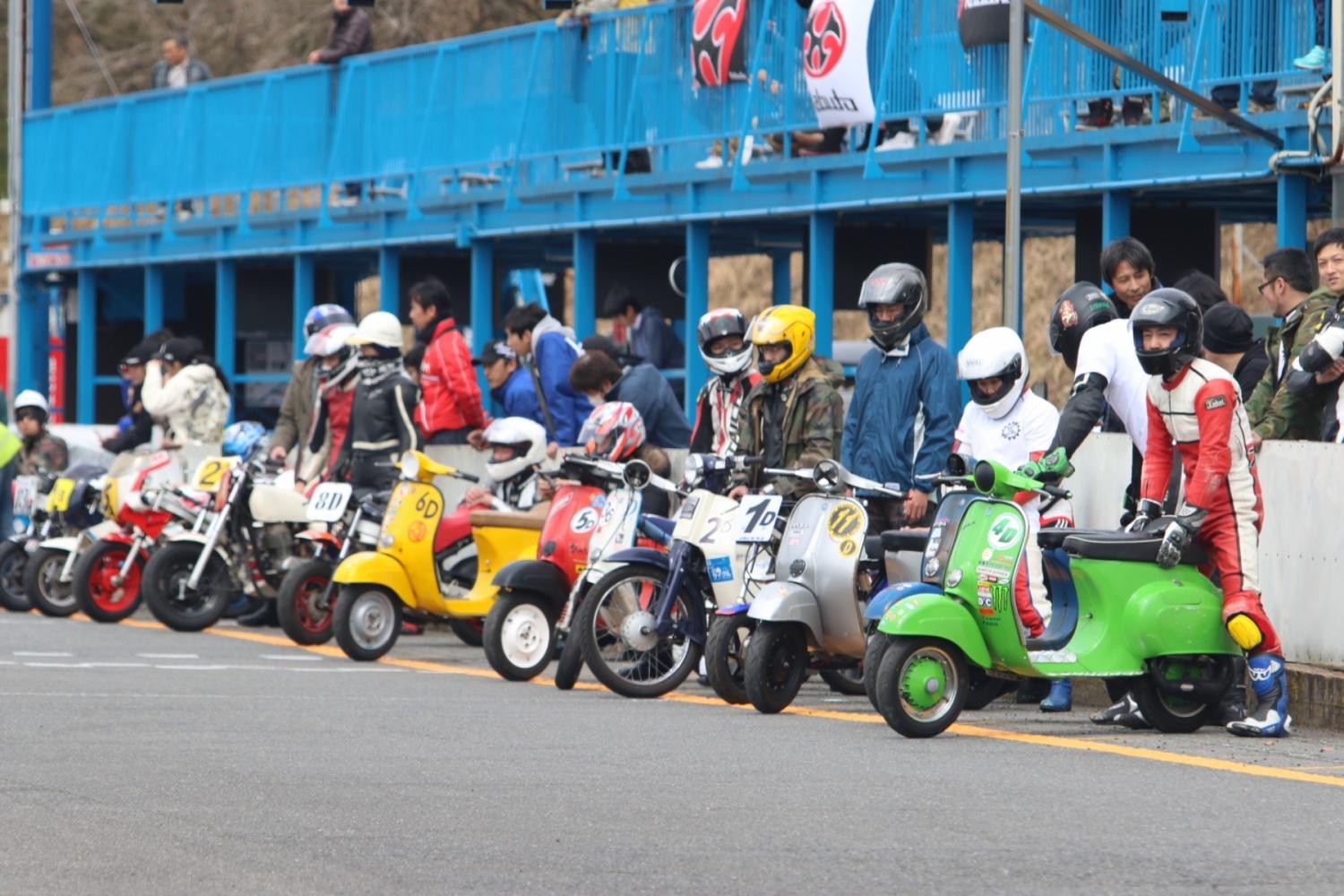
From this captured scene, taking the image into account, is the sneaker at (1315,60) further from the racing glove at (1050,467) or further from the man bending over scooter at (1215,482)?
the racing glove at (1050,467)

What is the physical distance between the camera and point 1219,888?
6766mm

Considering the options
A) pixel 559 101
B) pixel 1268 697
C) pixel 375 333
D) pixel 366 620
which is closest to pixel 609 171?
pixel 559 101

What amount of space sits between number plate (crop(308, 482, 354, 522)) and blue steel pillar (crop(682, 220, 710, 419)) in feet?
16.3

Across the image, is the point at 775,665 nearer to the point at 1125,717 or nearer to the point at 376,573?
the point at 1125,717

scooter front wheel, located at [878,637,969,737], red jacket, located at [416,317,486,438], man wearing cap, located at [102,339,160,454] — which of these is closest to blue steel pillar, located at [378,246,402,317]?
man wearing cap, located at [102,339,160,454]

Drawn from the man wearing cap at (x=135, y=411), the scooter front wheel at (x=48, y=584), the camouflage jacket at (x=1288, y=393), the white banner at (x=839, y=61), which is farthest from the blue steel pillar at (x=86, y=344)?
the camouflage jacket at (x=1288, y=393)

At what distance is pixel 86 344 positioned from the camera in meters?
30.4

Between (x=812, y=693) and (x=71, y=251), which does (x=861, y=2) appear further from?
(x=71, y=251)

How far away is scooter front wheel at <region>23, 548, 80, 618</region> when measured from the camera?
18.4m

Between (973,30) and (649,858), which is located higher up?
(973,30)

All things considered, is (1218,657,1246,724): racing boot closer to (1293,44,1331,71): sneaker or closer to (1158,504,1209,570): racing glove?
(1158,504,1209,570): racing glove

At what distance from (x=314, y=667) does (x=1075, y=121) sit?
5.92 metres

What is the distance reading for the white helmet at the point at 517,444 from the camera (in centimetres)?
1531

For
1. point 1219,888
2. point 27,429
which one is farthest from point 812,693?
point 27,429
